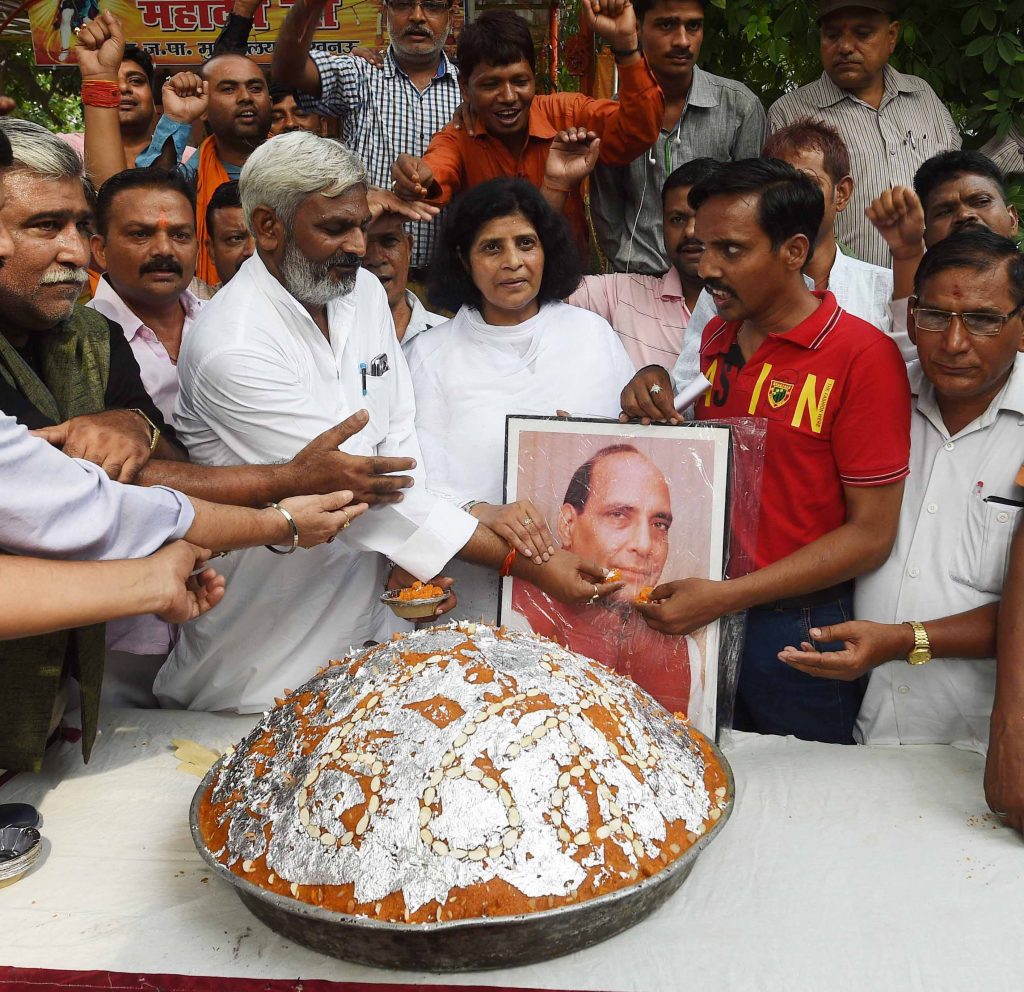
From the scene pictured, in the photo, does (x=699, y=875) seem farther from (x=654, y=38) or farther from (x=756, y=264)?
(x=654, y=38)

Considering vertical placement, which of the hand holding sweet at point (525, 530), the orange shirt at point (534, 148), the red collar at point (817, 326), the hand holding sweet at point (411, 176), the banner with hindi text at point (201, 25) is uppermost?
the banner with hindi text at point (201, 25)

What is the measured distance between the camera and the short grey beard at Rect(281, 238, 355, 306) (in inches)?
126

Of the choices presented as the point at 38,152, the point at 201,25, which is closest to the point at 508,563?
the point at 38,152

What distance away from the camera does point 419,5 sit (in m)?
4.80

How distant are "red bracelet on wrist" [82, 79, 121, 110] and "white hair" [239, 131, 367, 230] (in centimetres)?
169

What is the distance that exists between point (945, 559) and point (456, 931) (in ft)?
5.37

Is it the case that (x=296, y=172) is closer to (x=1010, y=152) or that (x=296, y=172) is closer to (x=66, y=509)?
(x=66, y=509)

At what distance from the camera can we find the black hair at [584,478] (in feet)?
9.57

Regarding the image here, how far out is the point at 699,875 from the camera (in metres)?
2.14

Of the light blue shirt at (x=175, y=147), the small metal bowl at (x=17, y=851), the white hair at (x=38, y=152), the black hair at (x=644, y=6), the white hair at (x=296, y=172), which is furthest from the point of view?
the light blue shirt at (x=175, y=147)

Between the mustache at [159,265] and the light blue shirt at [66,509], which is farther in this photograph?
the mustache at [159,265]

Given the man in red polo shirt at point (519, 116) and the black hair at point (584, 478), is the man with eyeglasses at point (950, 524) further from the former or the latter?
the man in red polo shirt at point (519, 116)

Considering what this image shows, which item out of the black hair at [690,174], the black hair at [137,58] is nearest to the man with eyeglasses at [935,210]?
the black hair at [690,174]

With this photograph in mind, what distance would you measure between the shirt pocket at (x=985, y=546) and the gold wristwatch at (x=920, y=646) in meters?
0.20
